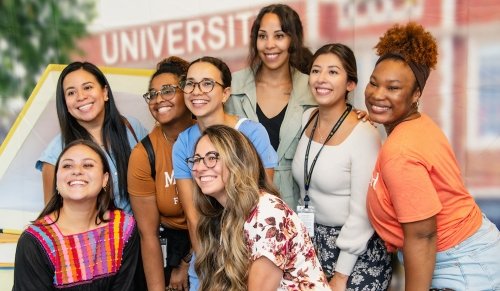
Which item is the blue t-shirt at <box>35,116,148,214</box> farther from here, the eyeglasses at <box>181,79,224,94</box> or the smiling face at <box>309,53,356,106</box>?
the smiling face at <box>309,53,356,106</box>

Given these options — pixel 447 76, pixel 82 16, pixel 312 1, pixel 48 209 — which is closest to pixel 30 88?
pixel 82 16

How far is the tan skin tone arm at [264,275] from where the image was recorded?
1.63m

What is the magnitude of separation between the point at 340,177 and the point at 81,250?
1060mm

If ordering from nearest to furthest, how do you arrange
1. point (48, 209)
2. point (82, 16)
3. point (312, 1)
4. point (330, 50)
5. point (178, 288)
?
point (48, 209)
point (330, 50)
point (178, 288)
point (312, 1)
point (82, 16)

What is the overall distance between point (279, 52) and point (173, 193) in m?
0.85

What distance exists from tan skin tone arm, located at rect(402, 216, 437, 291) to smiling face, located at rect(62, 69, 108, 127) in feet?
4.93

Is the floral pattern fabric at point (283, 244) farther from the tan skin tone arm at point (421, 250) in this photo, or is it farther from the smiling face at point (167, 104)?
the smiling face at point (167, 104)

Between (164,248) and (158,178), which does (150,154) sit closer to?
(158,178)

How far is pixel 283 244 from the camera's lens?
162 cm

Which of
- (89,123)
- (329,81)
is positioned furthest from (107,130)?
(329,81)

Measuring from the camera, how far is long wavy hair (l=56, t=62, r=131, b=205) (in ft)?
7.68

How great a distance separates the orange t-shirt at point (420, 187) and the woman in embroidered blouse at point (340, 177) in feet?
0.51

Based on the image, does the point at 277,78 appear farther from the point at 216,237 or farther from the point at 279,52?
the point at 216,237

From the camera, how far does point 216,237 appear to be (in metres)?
1.84
